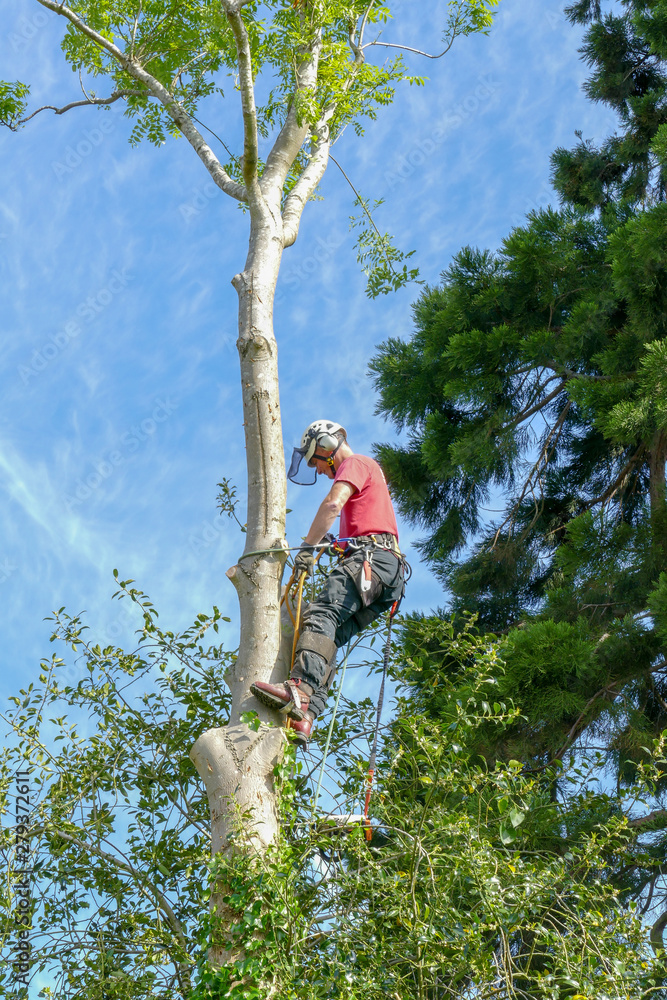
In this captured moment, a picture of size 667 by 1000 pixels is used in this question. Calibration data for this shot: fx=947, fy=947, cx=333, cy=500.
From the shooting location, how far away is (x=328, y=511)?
4.71m

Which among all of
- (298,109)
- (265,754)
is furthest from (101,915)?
(298,109)

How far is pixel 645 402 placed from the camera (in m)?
7.13

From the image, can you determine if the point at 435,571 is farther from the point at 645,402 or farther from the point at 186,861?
the point at 186,861

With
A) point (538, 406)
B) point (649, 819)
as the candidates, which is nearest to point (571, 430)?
point (538, 406)

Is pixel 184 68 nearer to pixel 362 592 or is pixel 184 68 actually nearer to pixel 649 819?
pixel 362 592

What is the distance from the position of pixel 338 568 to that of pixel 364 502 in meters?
0.49

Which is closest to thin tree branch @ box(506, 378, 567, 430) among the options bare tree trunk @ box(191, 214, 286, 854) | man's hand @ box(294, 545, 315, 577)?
bare tree trunk @ box(191, 214, 286, 854)

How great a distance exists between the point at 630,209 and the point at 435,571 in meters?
4.09

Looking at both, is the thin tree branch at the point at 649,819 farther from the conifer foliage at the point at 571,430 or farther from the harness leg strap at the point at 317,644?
the harness leg strap at the point at 317,644

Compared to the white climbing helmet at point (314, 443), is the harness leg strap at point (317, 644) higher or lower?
lower

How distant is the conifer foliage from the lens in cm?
698

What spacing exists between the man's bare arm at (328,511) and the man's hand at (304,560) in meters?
0.05

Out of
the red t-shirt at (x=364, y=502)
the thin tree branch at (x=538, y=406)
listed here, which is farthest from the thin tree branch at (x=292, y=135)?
the thin tree branch at (x=538, y=406)

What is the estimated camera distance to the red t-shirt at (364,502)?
4926 mm
